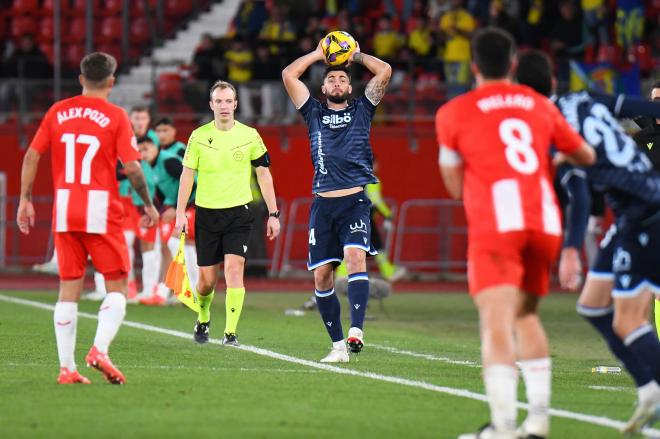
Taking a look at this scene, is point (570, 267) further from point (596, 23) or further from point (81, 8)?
point (81, 8)

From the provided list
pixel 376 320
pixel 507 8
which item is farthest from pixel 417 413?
pixel 507 8

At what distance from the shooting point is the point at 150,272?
63.1 ft

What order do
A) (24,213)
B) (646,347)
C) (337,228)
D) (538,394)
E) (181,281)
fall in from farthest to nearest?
(181,281), (337,228), (24,213), (646,347), (538,394)

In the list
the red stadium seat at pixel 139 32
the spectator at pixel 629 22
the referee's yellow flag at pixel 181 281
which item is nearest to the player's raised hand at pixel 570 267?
the referee's yellow flag at pixel 181 281

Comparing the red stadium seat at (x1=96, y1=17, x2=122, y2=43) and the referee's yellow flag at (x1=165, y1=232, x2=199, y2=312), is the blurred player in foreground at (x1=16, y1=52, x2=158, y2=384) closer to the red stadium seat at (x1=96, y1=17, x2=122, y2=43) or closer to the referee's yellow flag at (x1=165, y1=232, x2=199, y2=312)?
the referee's yellow flag at (x1=165, y1=232, x2=199, y2=312)

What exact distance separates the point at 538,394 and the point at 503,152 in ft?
4.37

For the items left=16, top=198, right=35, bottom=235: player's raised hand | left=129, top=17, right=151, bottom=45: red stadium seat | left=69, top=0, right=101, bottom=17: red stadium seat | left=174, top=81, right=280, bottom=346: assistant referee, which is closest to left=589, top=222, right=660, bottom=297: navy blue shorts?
left=16, top=198, right=35, bottom=235: player's raised hand

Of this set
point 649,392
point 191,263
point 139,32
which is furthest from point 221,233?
point 139,32

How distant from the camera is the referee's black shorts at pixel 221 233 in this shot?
522 inches

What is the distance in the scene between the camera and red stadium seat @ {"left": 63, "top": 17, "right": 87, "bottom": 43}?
29.4 m

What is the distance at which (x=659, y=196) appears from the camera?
815cm

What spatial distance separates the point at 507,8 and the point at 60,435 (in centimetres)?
2068

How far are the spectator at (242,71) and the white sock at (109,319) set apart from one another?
1487 centimetres

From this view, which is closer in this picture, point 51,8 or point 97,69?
point 97,69
